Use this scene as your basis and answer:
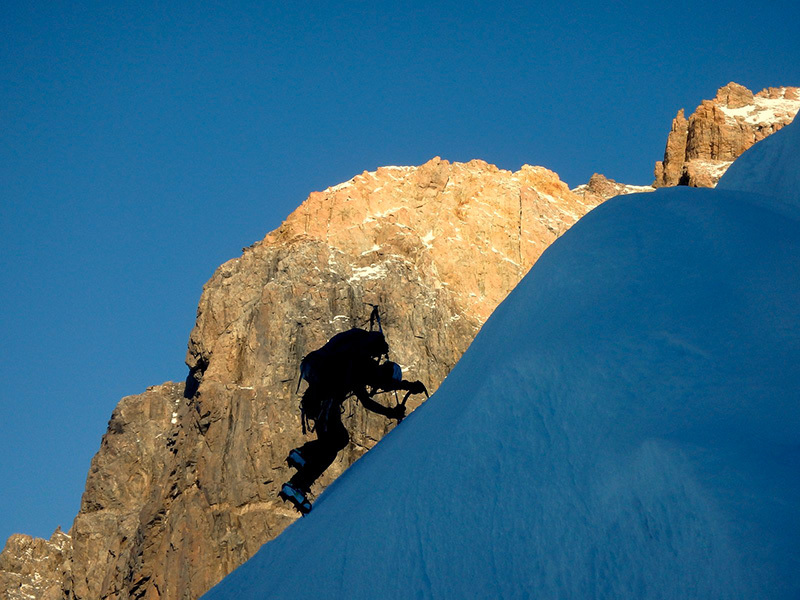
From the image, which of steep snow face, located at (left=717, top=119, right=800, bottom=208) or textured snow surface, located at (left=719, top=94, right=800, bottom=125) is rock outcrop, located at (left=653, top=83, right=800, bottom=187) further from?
steep snow face, located at (left=717, top=119, right=800, bottom=208)

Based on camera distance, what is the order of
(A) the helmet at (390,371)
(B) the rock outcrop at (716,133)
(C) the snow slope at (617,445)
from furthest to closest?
(B) the rock outcrop at (716,133), (A) the helmet at (390,371), (C) the snow slope at (617,445)

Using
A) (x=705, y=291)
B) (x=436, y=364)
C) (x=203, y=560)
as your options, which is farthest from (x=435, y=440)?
(x=436, y=364)

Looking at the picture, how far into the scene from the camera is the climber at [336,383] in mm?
7695

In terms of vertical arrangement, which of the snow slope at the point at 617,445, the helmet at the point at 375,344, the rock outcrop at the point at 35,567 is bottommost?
the snow slope at the point at 617,445

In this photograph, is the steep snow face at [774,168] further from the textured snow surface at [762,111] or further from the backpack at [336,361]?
the textured snow surface at [762,111]

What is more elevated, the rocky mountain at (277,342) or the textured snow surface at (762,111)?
the textured snow surface at (762,111)

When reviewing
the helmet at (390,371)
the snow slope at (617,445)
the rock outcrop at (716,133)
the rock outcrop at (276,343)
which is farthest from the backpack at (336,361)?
the rock outcrop at (716,133)

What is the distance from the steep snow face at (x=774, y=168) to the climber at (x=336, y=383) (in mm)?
3483

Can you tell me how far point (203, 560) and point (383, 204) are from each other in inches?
1725

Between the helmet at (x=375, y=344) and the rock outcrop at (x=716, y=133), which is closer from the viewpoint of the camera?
the helmet at (x=375, y=344)

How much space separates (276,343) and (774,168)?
67528 millimetres

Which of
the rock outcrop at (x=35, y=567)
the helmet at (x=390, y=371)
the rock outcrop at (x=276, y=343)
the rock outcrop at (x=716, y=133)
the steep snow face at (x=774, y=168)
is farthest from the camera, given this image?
the rock outcrop at (x=716, y=133)

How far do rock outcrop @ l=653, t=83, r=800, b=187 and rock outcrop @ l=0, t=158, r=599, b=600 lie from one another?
1469 cm

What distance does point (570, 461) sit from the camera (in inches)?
156
